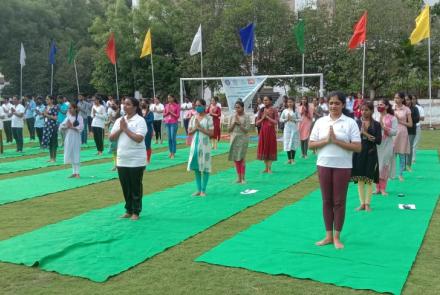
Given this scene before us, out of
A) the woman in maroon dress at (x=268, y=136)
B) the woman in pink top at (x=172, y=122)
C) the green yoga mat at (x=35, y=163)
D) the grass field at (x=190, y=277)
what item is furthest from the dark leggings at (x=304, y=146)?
the grass field at (x=190, y=277)

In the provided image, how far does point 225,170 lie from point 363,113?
4761 mm

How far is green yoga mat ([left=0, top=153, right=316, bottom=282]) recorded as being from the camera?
17.1 ft

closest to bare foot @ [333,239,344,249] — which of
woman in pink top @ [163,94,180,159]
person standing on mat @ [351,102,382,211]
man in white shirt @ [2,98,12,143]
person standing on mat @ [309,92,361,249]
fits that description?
person standing on mat @ [309,92,361,249]

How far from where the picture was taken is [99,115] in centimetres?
1496

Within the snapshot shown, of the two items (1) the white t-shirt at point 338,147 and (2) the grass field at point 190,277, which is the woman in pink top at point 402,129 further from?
(1) the white t-shirt at point 338,147

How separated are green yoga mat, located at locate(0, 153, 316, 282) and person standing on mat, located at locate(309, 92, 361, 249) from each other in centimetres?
171

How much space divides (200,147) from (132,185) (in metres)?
Answer: 1.81

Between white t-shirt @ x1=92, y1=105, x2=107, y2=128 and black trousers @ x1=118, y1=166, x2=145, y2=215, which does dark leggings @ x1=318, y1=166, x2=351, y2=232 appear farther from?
white t-shirt @ x1=92, y1=105, x2=107, y2=128

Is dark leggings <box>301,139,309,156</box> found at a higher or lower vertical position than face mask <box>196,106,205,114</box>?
lower

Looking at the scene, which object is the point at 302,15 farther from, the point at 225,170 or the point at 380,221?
the point at 380,221

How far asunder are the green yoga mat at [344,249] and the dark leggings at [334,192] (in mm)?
323


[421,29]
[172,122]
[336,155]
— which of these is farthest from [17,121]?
[421,29]

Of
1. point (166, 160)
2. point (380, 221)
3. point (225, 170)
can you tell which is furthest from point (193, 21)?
point (380, 221)

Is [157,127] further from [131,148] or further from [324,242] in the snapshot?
[324,242]
